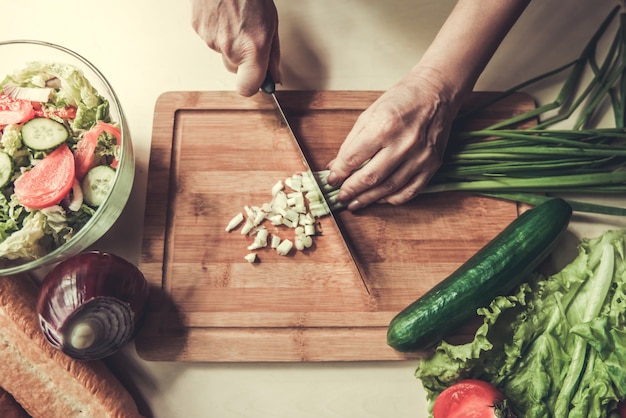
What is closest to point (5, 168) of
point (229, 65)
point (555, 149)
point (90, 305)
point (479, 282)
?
point (90, 305)

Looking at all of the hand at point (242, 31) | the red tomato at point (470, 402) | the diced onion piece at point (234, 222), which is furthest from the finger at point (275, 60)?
the red tomato at point (470, 402)

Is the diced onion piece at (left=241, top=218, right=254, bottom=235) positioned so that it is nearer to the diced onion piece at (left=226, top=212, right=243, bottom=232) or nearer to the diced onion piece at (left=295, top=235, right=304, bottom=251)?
the diced onion piece at (left=226, top=212, right=243, bottom=232)

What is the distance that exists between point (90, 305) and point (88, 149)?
0.37 metres

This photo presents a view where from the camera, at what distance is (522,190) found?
1477 mm

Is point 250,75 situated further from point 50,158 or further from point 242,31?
point 50,158

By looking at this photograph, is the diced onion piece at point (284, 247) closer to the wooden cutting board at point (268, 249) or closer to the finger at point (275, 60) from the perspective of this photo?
the wooden cutting board at point (268, 249)

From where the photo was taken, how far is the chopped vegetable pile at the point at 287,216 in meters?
1.47

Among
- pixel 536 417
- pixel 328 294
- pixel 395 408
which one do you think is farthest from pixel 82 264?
pixel 536 417

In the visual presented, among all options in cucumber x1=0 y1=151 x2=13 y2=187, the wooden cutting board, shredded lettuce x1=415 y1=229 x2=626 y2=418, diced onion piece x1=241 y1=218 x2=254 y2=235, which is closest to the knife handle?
the wooden cutting board

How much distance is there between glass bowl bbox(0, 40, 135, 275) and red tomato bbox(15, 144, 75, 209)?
0.31 ft

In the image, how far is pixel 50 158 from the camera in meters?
1.33

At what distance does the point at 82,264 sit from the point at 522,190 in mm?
1099

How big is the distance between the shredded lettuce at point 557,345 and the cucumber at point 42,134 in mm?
1023

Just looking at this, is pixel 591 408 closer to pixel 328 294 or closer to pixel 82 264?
pixel 328 294
